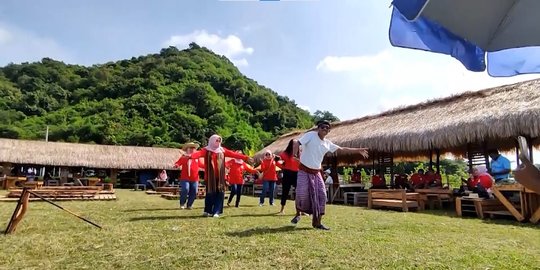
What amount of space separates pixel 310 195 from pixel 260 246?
188cm

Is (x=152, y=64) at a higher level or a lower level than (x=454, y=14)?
higher

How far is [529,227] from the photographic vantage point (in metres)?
7.33

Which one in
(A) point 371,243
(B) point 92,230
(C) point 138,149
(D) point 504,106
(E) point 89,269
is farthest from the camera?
(C) point 138,149

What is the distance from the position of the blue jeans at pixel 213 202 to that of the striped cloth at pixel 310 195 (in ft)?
7.60

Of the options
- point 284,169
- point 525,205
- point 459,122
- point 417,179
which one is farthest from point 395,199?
point 417,179

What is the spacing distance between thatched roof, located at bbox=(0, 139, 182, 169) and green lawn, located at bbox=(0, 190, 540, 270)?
2227cm

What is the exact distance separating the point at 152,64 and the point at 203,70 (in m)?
8.15

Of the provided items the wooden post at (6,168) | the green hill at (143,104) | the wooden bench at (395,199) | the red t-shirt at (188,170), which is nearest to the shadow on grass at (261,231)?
the red t-shirt at (188,170)

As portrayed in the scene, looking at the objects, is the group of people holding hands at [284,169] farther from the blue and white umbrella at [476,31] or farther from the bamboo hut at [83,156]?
the bamboo hut at [83,156]

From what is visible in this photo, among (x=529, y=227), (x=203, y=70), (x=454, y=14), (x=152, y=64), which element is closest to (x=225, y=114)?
(x=203, y=70)

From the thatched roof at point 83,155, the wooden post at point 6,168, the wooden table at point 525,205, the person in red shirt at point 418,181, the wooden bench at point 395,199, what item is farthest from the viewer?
the thatched roof at point 83,155

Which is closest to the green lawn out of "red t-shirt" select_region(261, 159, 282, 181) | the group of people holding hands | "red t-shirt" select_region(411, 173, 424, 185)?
the group of people holding hands

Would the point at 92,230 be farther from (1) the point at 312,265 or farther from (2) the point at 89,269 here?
(1) the point at 312,265

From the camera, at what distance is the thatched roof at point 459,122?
11.2m
